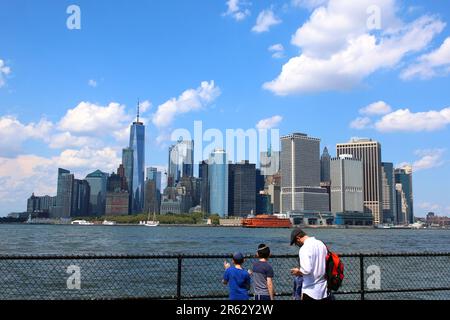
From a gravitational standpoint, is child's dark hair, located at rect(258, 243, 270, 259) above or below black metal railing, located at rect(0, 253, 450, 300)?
above

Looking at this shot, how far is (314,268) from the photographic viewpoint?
7.79m

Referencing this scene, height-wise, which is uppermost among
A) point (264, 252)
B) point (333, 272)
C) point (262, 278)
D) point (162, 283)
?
point (264, 252)

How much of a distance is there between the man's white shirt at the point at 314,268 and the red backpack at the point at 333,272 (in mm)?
65

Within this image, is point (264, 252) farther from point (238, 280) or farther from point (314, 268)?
point (314, 268)

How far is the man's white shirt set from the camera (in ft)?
25.5

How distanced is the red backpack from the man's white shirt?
0.21 feet

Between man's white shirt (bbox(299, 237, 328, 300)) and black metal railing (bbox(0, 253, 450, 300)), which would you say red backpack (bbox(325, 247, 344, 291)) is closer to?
man's white shirt (bbox(299, 237, 328, 300))

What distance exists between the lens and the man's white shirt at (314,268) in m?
7.76

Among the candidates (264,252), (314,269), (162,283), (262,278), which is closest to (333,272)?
(314,269)

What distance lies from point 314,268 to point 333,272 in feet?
0.96

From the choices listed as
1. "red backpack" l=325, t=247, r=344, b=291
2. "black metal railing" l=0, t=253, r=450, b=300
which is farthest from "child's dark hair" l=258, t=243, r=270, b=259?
"black metal railing" l=0, t=253, r=450, b=300
